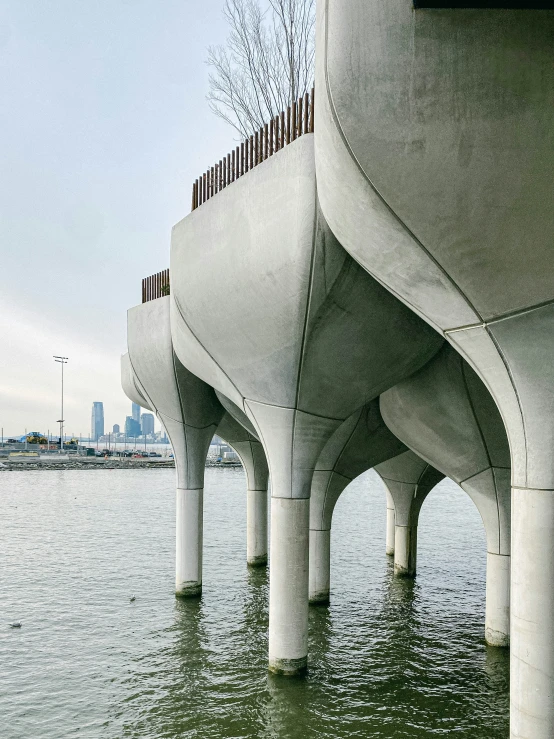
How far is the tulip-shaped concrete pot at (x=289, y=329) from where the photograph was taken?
11789mm

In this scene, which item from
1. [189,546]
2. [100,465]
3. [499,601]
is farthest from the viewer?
[100,465]

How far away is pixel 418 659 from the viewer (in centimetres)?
1510

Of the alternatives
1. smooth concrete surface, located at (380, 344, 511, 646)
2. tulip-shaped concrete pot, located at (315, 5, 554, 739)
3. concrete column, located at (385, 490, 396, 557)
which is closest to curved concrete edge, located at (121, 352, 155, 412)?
concrete column, located at (385, 490, 396, 557)

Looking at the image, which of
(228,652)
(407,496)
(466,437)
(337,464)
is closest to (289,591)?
(228,652)

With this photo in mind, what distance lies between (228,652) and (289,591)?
2.99 metres

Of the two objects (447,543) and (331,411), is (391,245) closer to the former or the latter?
(331,411)

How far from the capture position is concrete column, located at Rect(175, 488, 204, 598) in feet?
65.8

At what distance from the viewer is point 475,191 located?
322 inches

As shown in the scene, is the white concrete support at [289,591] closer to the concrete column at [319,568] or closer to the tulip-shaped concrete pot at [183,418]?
the concrete column at [319,568]

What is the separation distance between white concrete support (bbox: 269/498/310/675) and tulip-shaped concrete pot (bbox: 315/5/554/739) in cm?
533

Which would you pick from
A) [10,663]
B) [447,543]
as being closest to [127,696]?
[10,663]

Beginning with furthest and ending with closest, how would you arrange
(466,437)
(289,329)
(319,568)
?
1. (319,568)
2. (466,437)
3. (289,329)

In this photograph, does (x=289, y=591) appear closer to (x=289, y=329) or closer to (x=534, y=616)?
(x=289, y=329)

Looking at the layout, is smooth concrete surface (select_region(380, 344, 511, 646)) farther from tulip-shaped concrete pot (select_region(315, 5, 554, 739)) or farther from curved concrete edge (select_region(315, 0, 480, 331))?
tulip-shaped concrete pot (select_region(315, 5, 554, 739))
